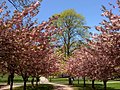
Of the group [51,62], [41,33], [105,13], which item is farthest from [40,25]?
[51,62]

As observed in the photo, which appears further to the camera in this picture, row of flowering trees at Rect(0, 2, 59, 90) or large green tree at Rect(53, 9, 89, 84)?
large green tree at Rect(53, 9, 89, 84)

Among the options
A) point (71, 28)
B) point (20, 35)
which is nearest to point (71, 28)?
point (71, 28)

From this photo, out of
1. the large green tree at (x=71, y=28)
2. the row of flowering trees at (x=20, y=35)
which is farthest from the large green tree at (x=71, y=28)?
the row of flowering trees at (x=20, y=35)

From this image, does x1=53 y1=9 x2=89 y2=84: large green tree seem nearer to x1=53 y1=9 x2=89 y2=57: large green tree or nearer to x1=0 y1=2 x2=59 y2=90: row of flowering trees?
x1=53 y1=9 x2=89 y2=57: large green tree

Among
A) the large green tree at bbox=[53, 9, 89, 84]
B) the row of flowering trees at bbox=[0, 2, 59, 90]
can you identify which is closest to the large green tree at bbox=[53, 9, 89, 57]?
the large green tree at bbox=[53, 9, 89, 84]

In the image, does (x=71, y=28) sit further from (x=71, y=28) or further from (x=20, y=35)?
(x=20, y=35)

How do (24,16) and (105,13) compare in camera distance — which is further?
(105,13)

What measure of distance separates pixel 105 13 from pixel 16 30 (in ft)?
14.0

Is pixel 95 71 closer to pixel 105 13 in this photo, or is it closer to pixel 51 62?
pixel 51 62

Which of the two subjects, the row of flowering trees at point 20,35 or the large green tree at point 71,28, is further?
the large green tree at point 71,28

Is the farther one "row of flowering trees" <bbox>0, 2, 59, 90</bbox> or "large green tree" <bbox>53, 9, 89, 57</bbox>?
"large green tree" <bbox>53, 9, 89, 57</bbox>

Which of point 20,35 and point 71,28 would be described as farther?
point 71,28

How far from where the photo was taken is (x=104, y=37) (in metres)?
13.3

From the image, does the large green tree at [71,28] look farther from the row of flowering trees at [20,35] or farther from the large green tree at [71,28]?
the row of flowering trees at [20,35]
